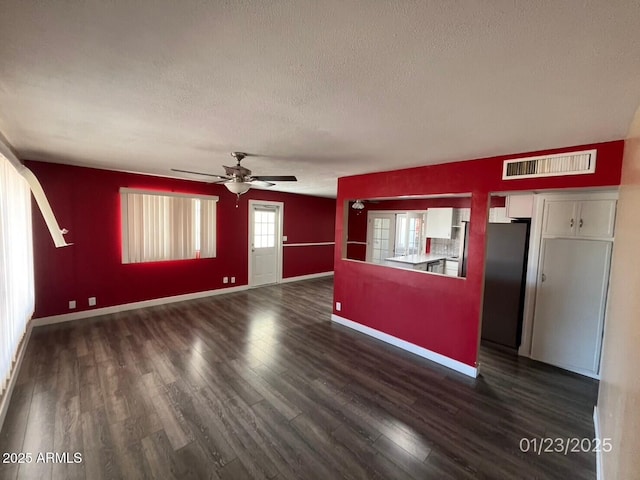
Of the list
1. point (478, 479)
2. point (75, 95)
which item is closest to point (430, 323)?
point (478, 479)

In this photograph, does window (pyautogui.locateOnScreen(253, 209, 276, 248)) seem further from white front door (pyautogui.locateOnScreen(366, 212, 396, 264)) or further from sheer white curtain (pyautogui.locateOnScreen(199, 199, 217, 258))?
white front door (pyautogui.locateOnScreen(366, 212, 396, 264))

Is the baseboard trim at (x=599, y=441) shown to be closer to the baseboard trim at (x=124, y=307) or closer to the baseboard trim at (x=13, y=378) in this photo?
the baseboard trim at (x=13, y=378)

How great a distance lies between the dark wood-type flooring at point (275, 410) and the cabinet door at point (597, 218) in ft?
5.11

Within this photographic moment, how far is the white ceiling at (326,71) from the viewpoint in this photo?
3.02 ft

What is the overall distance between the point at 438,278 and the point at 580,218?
63.7 inches

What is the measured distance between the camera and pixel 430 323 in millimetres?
3152

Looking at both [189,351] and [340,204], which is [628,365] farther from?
[189,351]

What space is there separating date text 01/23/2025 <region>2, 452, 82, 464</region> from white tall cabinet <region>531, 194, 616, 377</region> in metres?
4.40

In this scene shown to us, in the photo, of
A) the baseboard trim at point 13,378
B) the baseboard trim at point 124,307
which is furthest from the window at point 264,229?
the baseboard trim at point 13,378

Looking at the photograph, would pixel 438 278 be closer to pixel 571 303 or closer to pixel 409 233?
pixel 571 303

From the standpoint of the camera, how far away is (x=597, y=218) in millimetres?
2785

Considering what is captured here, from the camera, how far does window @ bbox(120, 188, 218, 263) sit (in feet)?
14.1

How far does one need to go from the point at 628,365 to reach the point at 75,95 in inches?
129

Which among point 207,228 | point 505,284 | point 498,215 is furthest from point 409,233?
point 207,228
